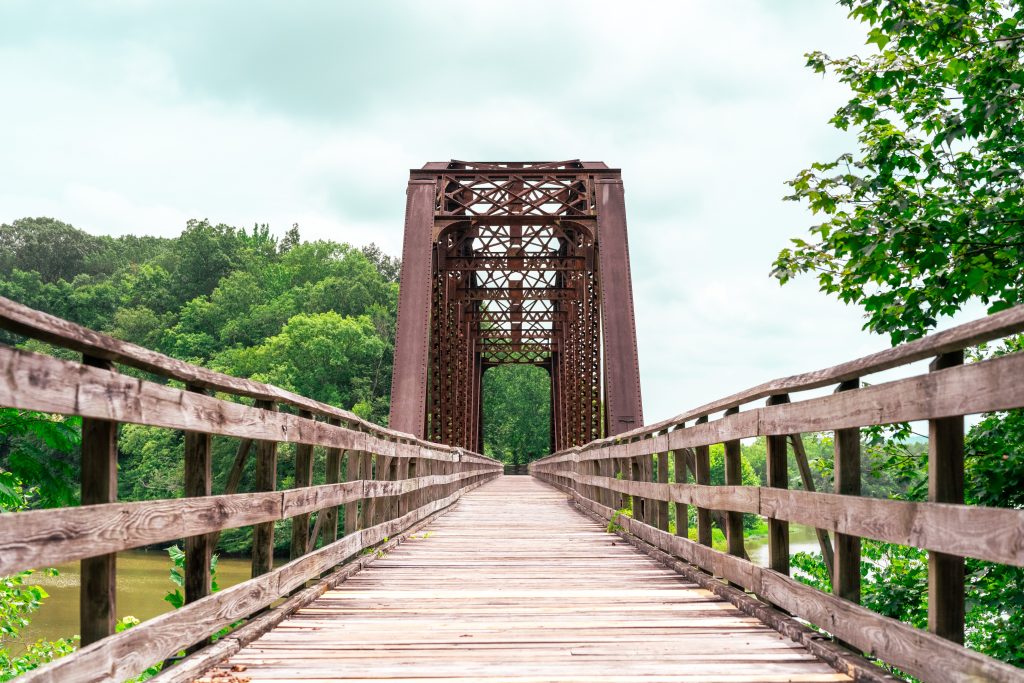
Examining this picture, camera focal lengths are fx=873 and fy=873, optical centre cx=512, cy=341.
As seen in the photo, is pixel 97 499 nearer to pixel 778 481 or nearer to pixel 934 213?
pixel 778 481

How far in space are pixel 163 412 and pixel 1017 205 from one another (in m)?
6.32

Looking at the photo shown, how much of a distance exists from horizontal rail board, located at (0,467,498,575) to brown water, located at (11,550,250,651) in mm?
20528

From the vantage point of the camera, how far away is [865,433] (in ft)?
25.9

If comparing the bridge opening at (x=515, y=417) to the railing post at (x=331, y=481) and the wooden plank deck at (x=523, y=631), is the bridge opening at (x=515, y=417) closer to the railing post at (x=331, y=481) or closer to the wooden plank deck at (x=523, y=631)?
the wooden plank deck at (x=523, y=631)

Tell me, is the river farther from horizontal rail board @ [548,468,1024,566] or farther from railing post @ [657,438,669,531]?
horizontal rail board @ [548,468,1024,566]

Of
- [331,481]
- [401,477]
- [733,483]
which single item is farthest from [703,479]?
[401,477]

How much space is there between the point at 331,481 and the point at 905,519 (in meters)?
3.70

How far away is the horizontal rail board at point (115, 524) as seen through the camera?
6.81 feet

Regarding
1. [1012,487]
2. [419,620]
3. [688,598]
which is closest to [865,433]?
[1012,487]

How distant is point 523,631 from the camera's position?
4.02 metres

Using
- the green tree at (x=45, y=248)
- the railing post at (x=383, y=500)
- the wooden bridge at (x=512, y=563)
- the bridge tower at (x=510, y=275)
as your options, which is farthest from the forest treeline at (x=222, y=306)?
the wooden bridge at (x=512, y=563)

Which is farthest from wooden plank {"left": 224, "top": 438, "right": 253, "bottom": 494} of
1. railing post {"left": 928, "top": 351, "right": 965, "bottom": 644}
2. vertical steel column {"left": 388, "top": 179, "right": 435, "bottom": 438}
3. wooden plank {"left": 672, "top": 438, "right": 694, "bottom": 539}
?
vertical steel column {"left": 388, "top": 179, "right": 435, "bottom": 438}

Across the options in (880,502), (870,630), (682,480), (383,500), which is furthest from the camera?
(383,500)

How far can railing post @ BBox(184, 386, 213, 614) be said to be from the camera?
3275 millimetres
